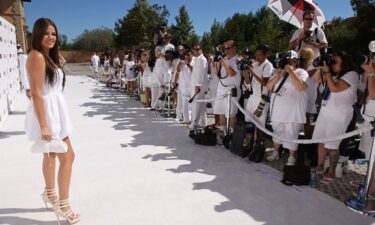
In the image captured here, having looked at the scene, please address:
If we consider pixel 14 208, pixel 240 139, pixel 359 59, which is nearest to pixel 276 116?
pixel 240 139

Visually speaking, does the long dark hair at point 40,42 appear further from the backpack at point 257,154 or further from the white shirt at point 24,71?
the white shirt at point 24,71

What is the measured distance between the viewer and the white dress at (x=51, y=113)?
3.03 meters

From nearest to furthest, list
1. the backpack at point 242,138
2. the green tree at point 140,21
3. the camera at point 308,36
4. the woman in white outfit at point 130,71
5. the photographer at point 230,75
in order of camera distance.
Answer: the backpack at point 242,138 → the camera at point 308,36 → the photographer at point 230,75 → the woman in white outfit at point 130,71 → the green tree at point 140,21

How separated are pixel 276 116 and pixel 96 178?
2.79m

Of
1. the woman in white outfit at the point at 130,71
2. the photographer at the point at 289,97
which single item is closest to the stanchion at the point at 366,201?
the photographer at the point at 289,97

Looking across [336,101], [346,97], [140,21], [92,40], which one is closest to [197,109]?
[336,101]

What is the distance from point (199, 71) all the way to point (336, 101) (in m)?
3.33

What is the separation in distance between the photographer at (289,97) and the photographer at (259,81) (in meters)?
0.47

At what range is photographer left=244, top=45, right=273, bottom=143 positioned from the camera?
5457mm

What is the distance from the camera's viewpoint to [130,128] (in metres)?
7.84

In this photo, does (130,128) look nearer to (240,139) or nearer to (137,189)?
(240,139)

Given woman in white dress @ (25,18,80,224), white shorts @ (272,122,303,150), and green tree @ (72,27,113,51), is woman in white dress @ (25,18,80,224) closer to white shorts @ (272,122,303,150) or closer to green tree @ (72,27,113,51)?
white shorts @ (272,122,303,150)

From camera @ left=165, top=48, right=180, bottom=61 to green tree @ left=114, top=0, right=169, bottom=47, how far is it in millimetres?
42771

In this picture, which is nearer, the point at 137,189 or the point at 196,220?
the point at 196,220
